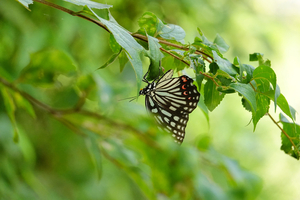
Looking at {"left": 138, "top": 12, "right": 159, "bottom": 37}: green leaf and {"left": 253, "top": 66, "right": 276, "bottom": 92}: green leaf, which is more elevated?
{"left": 138, "top": 12, "right": 159, "bottom": 37}: green leaf

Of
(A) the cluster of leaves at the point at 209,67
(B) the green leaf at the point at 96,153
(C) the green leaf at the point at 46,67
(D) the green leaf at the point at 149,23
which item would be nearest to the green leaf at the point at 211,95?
(A) the cluster of leaves at the point at 209,67

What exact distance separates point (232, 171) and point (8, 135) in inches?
Answer: 30.5

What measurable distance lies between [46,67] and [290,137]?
0.55m

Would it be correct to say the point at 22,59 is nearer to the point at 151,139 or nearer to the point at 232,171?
the point at 151,139

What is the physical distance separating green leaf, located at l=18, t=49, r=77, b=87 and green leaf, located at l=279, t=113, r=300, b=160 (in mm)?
467

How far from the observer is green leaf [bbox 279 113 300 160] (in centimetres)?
46

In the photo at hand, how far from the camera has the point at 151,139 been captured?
1.06 metres

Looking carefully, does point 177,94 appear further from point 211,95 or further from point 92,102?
point 92,102

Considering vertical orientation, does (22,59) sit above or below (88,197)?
above

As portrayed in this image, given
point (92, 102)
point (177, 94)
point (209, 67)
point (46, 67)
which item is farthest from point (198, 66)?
point (92, 102)

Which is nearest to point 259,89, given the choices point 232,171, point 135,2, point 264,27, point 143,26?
point 143,26

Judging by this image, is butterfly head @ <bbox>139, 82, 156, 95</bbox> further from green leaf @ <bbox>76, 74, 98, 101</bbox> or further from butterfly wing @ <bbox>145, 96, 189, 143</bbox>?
green leaf @ <bbox>76, 74, 98, 101</bbox>

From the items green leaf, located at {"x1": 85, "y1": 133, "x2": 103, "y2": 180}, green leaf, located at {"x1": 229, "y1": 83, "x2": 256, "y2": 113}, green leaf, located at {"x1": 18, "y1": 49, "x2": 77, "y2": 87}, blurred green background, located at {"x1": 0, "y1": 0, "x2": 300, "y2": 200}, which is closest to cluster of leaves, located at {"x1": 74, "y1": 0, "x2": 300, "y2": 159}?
green leaf, located at {"x1": 229, "y1": 83, "x2": 256, "y2": 113}

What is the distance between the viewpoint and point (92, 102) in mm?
1384
